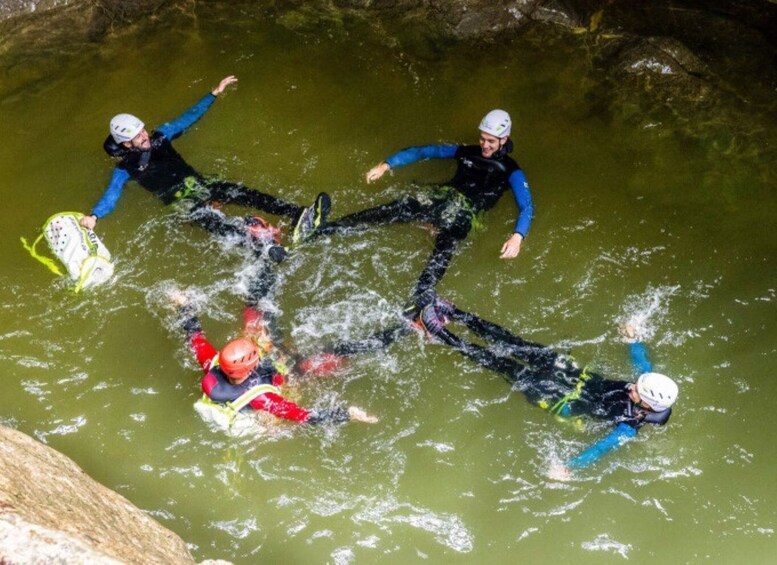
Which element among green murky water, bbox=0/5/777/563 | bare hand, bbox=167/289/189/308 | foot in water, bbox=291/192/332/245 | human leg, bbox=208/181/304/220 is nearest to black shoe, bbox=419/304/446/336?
green murky water, bbox=0/5/777/563

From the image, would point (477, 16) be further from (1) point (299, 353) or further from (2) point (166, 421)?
(2) point (166, 421)

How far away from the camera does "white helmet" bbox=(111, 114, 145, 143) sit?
740 centimetres

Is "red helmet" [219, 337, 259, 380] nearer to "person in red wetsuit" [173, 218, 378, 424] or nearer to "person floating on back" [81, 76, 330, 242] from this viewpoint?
"person in red wetsuit" [173, 218, 378, 424]

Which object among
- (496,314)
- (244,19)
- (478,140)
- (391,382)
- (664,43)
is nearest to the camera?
(391,382)

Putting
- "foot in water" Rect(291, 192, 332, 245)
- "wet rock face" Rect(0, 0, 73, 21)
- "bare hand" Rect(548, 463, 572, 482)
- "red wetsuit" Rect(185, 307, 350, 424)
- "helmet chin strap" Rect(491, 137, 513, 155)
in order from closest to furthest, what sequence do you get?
"red wetsuit" Rect(185, 307, 350, 424)
"bare hand" Rect(548, 463, 572, 482)
"foot in water" Rect(291, 192, 332, 245)
"helmet chin strap" Rect(491, 137, 513, 155)
"wet rock face" Rect(0, 0, 73, 21)

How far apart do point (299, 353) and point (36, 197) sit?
12.1ft

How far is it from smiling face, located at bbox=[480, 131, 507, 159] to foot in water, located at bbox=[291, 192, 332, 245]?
5.45 ft

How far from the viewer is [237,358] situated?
564 centimetres

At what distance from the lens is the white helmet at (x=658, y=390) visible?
5938mm

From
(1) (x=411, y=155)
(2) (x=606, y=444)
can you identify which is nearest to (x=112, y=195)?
(1) (x=411, y=155)

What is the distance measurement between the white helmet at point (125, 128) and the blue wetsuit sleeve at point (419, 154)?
8.39ft

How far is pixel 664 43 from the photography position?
9625 millimetres

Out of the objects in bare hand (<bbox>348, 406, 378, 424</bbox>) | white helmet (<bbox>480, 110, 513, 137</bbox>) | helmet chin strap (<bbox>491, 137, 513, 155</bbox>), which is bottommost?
bare hand (<bbox>348, 406, 378, 424</bbox>)

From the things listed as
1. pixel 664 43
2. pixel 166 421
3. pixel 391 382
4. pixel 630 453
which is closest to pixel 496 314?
pixel 391 382
